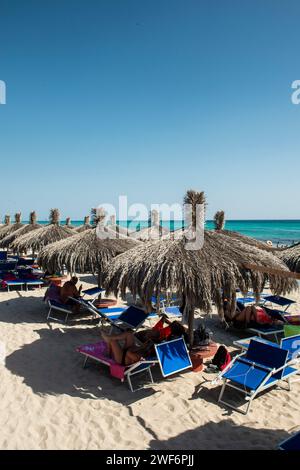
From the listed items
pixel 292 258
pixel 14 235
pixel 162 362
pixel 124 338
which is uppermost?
pixel 14 235

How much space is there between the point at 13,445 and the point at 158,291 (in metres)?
2.83

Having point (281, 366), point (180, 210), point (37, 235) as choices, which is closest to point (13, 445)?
point (281, 366)

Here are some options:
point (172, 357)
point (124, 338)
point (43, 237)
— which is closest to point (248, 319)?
point (172, 357)

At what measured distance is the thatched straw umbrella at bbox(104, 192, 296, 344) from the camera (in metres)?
5.25

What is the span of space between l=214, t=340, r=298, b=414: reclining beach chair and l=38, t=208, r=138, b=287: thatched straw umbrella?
446 centimetres

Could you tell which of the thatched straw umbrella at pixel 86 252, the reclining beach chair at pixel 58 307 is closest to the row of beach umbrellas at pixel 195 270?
the thatched straw umbrella at pixel 86 252

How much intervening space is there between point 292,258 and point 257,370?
4.42 m

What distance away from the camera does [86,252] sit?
8.59m

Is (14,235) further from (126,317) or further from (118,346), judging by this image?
(118,346)

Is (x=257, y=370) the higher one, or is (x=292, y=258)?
(x=292, y=258)

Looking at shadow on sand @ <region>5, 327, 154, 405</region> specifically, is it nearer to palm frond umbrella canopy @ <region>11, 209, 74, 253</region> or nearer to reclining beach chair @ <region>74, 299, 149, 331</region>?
reclining beach chair @ <region>74, 299, 149, 331</region>

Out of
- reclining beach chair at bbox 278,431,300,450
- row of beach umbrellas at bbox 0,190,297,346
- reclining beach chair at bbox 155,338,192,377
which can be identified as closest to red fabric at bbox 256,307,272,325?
row of beach umbrellas at bbox 0,190,297,346

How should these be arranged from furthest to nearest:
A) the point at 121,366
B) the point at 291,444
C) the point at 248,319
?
the point at 248,319
the point at 121,366
the point at 291,444

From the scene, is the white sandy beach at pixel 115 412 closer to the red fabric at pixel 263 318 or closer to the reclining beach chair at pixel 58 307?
the reclining beach chair at pixel 58 307
